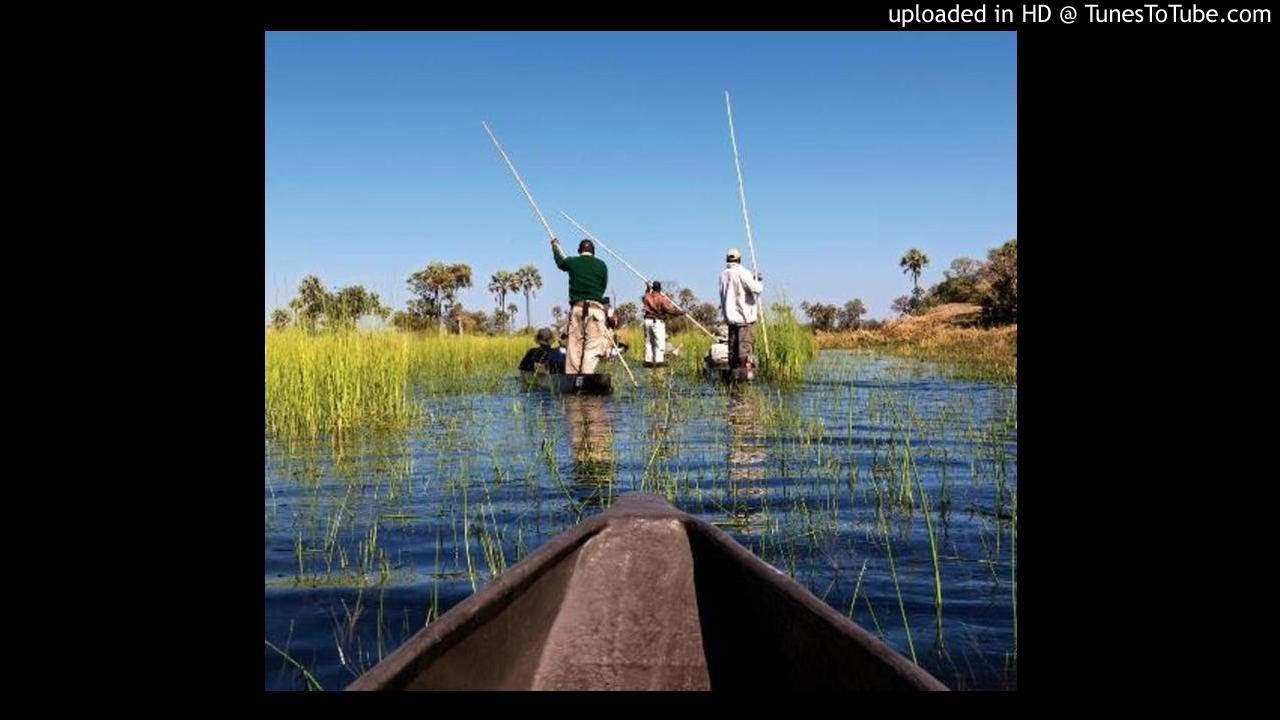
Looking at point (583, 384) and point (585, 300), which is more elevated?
point (585, 300)

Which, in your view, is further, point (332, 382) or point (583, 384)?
point (583, 384)

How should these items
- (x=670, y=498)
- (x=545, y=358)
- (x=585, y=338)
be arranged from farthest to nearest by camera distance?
(x=545, y=358), (x=585, y=338), (x=670, y=498)

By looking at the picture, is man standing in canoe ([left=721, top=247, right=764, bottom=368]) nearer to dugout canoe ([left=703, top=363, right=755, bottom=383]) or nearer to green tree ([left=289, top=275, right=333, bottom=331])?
dugout canoe ([left=703, top=363, right=755, bottom=383])

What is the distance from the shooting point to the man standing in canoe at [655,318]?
48.8ft

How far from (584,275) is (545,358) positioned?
7.87 ft

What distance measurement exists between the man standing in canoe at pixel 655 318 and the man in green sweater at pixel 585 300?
11.3 ft

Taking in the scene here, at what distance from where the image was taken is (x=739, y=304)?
11.8 m

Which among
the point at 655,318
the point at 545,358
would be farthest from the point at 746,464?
the point at 655,318

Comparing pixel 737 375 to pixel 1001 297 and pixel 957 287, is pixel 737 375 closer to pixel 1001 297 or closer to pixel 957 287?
pixel 1001 297

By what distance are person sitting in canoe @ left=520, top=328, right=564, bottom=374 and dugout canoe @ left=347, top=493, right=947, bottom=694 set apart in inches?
399

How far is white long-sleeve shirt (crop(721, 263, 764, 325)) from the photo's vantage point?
38.9 feet

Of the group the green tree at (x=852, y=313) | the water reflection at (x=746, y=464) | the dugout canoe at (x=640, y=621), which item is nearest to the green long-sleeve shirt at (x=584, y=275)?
the water reflection at (x=746, y=464)
